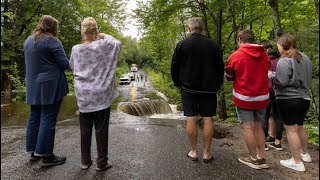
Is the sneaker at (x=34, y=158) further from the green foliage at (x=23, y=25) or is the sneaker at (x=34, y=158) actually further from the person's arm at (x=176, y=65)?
the green foliage at (x=23, y=25)

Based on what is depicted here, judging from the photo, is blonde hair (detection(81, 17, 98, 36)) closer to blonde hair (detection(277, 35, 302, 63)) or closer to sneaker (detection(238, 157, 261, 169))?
blonde hair (detection(277, 35, 302, 63))

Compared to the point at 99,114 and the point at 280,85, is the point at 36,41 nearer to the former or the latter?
the point at 99,114

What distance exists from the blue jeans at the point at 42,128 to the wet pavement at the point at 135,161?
26cm

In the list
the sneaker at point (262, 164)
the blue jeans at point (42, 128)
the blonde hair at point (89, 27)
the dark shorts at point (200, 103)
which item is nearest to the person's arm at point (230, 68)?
the dark shorts at point (200, 103)

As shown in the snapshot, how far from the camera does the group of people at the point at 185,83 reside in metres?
3.61

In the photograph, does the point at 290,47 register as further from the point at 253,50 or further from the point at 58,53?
the point at 58,53

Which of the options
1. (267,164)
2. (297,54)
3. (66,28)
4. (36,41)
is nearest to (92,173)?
(36,41)

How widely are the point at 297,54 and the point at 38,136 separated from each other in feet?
11.7

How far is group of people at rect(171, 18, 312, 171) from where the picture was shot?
12.9 ft

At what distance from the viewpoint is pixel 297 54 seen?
399 centimetres

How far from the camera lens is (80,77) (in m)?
3.62

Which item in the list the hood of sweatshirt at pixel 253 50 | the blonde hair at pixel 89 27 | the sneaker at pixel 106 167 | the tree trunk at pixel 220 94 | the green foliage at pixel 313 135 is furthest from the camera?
the tree trunk at pixel 220 94

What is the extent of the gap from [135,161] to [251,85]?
190 centimetres

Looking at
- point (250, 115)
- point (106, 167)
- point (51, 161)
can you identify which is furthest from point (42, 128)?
point (250, 115)
